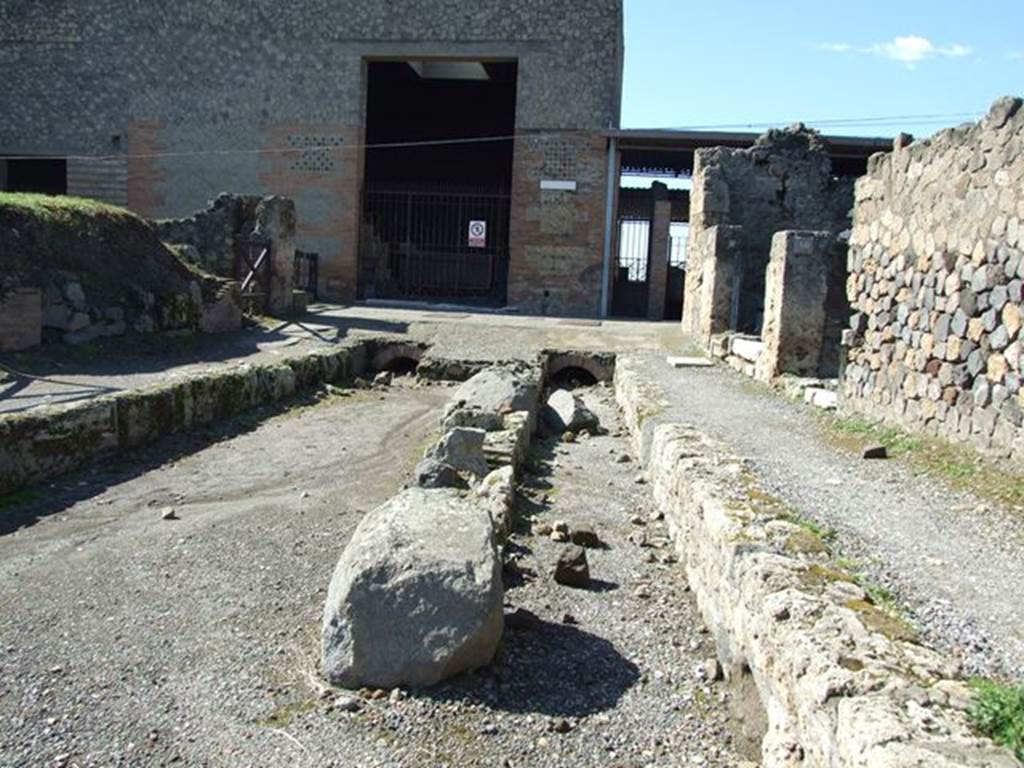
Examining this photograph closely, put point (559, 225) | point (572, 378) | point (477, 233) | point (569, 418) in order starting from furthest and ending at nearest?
point (477, 233) → point (559, 225) → point (572, 378) → point (569, 418)

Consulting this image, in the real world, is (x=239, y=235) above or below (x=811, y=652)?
above

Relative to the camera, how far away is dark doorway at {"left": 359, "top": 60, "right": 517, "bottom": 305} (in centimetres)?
2297

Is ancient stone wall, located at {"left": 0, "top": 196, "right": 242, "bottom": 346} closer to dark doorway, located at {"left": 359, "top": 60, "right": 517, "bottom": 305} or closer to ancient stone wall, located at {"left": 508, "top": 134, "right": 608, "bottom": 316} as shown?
ancient stone wall, located at {"left": 508, "top": 134, "right": 608, "bottom": 316}

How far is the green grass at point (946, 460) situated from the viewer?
15.2 ft

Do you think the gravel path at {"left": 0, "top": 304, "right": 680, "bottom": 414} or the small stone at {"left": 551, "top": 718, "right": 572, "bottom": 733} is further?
the gravel path at {"left": 0, "top": 304, "right": 680, "bottom": 414}

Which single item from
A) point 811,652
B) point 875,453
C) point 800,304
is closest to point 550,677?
point 811,652

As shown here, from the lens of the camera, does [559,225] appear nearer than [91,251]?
No

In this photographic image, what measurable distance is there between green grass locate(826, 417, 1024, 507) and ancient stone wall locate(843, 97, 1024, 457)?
0.31ft

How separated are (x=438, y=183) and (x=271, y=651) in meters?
23.8

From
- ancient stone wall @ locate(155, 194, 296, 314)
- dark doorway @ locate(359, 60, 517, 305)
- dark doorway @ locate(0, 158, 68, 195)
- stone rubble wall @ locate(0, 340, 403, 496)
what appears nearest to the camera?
stone rubble wall @ locate(0, 340, 403, 496)

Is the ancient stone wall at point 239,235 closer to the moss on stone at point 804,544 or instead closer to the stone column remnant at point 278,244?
the stone column remnant at point 278,244

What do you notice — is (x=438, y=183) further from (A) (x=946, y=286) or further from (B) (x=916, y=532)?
(B) (x=916, y=532)

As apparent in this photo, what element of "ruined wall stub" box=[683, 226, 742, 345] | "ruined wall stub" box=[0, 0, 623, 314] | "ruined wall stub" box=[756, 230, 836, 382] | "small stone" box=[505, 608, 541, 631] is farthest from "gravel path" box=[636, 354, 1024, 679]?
"ruined wall stub" box=[0, 0, 623, 314]

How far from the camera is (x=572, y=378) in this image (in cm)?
1394
